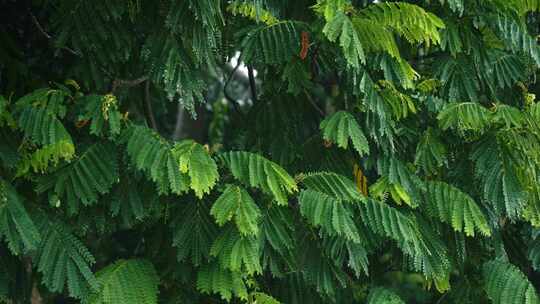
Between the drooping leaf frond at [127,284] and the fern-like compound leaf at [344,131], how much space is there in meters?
1.16

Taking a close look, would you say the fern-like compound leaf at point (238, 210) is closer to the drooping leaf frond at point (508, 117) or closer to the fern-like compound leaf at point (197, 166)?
the fern-like compound leaf at point (197, 166)

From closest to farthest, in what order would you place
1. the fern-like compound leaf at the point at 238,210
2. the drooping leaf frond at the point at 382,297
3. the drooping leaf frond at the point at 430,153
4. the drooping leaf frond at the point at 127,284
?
1. the fern-like compound leaf at the point at 238,210
2. the drooping leaf frond at the point at 127,284
3. the drooping leaf frond at the point at 382,297
4. the drooping leaf frond at the point at 430,153

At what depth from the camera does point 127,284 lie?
4098mm

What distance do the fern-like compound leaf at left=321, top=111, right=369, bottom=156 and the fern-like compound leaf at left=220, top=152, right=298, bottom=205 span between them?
0.48 m

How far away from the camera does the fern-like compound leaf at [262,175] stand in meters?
4.07

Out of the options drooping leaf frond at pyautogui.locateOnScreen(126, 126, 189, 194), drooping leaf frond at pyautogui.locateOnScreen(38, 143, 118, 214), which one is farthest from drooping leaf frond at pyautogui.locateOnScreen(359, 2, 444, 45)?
drooping leaf frond at pyautogui.locateOnScreen(38, 143, 118, 214)

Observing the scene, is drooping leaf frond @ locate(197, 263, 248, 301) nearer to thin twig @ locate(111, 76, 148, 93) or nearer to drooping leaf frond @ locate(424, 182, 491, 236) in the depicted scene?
drooping leaf frond @ locate(424, 182, 491, 236)

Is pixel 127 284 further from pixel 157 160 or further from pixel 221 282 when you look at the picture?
pixel 157 160

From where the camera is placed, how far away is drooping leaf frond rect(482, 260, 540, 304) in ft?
15.3

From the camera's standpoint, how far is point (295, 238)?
4.50 m

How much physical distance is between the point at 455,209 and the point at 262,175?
3.84ft

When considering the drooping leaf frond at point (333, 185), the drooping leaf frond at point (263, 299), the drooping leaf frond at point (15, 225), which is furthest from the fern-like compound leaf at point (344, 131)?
the drooping leaf frond at point (15, 225)

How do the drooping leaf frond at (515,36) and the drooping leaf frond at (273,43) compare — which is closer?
the drooping leaf frond at (273,43)

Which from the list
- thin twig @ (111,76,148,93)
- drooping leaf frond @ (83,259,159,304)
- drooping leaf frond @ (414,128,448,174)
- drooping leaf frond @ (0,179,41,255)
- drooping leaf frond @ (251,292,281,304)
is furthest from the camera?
thin twig @ (111,76,148,93)
